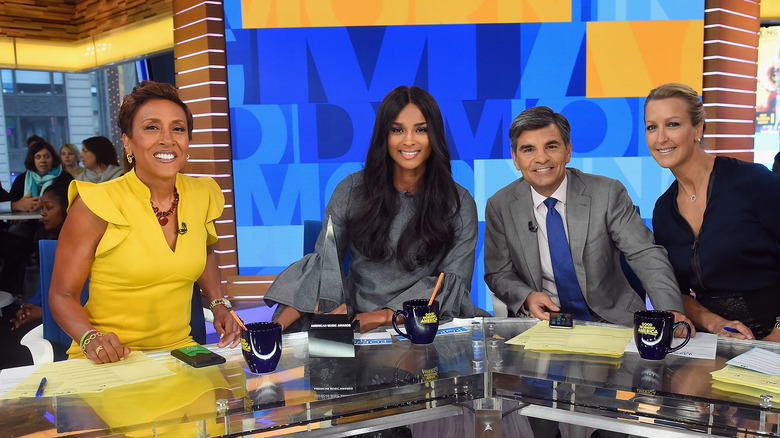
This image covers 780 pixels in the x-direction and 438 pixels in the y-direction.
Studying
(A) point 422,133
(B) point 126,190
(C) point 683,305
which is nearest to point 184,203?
(B) point 126,190

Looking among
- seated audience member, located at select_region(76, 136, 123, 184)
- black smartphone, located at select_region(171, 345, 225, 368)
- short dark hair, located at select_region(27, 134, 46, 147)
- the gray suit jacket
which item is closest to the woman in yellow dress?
black smartphone, located at select_region(171, 345, 225, 368)

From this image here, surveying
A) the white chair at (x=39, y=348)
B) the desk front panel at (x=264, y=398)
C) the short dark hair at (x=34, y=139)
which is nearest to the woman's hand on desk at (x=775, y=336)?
the desk front panel at (x=264, y=398)

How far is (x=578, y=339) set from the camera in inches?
58.4

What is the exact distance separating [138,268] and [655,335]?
4.75 feet

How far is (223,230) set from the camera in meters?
4.92

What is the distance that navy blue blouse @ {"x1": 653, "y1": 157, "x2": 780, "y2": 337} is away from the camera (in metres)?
2.03

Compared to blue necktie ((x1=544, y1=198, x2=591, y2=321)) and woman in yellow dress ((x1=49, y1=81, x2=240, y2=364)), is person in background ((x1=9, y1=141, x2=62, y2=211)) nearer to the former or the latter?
woman in yellow dress ((x1=49, y1=81, x2=240, y2=364))

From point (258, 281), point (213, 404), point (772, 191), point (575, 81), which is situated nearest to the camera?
point (213, 404)

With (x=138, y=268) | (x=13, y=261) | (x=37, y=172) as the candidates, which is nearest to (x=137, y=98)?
(x=138, y=268)

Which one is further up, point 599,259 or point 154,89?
point 154,89

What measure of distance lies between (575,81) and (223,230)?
122 inches

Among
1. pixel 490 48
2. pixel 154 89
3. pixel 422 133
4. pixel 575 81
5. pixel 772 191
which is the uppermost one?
pixel 490 48

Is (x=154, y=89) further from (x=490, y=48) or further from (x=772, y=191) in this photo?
(x=490, y=48)

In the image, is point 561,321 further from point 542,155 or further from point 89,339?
point 89,339
